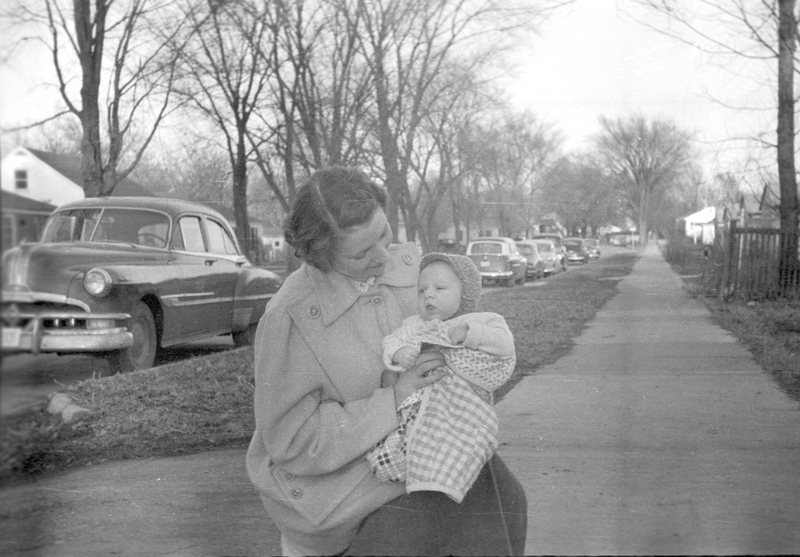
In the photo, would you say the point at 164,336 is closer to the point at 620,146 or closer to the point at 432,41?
the point at 432,41

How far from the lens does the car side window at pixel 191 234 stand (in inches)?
205

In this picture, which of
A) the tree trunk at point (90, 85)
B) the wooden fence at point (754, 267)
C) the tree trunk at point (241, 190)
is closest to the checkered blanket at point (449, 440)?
the tree trunk at point (90, 85)

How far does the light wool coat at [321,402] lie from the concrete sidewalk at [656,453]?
1259 mm

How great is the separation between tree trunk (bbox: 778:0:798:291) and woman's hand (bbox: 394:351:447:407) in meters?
4.36

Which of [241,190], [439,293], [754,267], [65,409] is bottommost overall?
[65,409]

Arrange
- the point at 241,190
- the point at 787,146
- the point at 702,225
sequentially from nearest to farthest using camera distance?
the point at 241,190, the point at 787,146, the point at 702,225

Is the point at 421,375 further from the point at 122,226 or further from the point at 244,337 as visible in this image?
the point at 244,337

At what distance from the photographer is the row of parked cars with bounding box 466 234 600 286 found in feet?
28.1

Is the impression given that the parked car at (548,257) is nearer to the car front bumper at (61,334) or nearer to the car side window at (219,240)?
the car side window at (219,240)

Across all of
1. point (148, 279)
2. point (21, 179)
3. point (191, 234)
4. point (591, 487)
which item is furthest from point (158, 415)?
point (21, 179)

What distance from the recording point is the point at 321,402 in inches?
72.2

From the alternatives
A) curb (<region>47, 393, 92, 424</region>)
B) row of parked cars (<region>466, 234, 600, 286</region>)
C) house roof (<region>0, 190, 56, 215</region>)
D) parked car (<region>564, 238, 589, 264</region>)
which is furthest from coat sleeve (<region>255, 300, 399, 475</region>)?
parked car (<region>564, 238, 589, 264</region>)

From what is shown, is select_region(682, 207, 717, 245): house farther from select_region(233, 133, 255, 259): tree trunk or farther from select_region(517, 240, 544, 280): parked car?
select_region(233, 133, 255, 259): tree trunk

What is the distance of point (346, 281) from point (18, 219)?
969 millimetres
